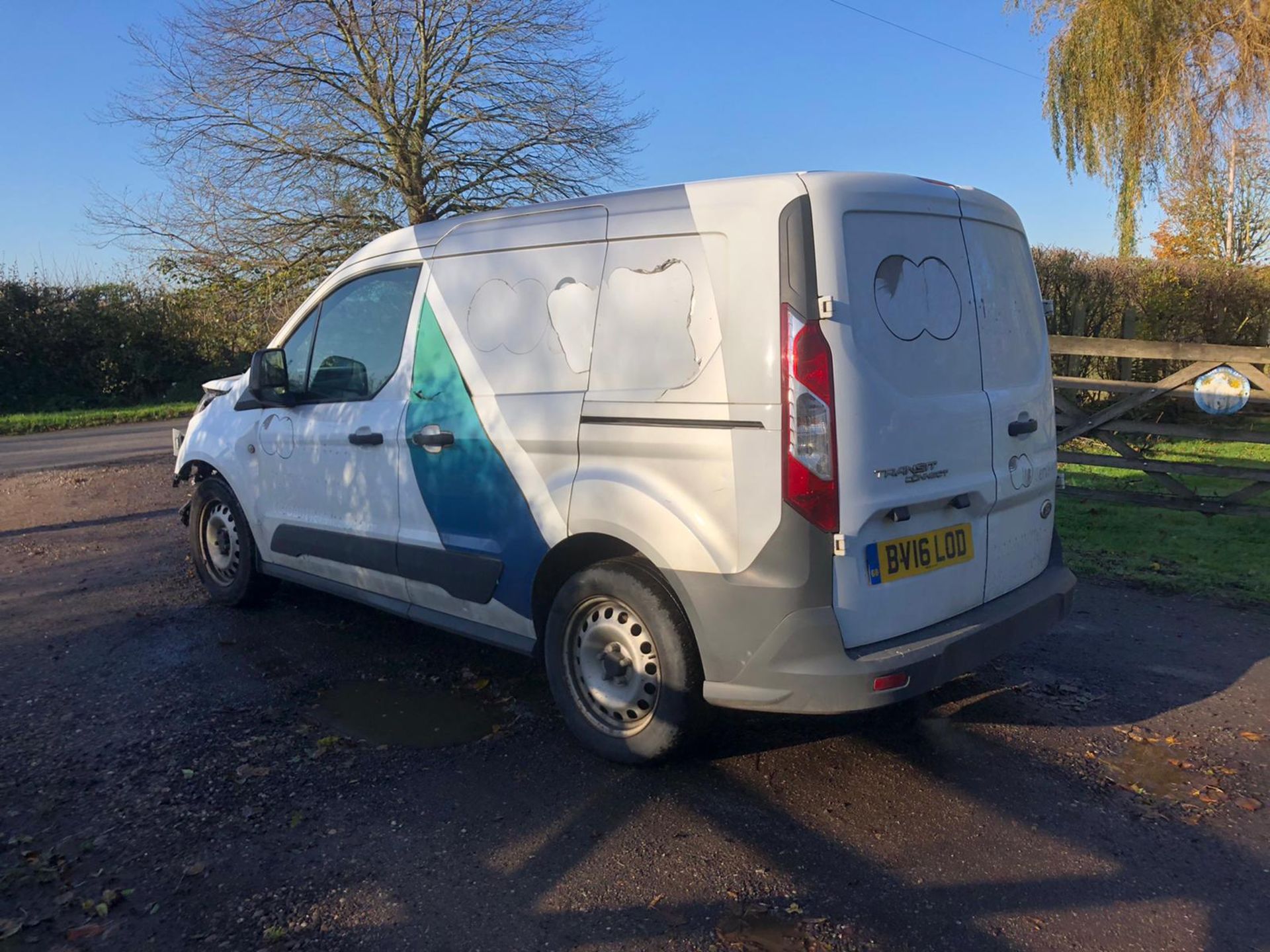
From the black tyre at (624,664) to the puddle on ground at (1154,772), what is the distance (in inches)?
66.5

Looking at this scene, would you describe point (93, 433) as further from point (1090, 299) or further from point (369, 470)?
point (1090, 299)

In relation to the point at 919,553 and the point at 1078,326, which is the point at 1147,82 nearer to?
the point at 1078,326

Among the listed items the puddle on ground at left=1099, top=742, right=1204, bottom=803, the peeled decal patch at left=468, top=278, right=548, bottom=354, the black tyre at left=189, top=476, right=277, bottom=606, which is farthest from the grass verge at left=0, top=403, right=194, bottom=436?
the puddle on ground at left=1099, top=742, right=1204, bottom=803

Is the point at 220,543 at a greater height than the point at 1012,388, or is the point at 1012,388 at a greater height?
the point at 1012,388

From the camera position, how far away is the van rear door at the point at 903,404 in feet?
11.3

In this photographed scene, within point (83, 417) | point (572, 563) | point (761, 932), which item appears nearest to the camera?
point (761, 932)

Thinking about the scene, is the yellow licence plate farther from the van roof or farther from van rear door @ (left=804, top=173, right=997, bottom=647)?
the van roof

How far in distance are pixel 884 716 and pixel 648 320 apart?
214 centimetres

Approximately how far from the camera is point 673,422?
145 inches

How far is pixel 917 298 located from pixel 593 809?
7.45 feet

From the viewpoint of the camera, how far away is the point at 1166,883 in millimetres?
3150

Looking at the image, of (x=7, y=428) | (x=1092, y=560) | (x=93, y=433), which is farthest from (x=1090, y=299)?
(x=7, y=428)

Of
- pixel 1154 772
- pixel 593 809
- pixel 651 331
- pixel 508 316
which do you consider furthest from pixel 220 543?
pixel 1154 772

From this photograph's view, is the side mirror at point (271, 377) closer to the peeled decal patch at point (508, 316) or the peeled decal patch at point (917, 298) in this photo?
the peeled decal patch at point (508, 316)
